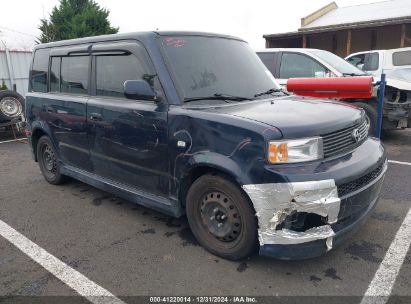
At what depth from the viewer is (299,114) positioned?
295 centimetres

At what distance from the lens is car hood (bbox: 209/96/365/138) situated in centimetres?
269

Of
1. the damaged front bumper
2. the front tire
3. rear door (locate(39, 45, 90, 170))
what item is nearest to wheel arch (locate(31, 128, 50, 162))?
rear door (locate(39, 45, 90, 170))

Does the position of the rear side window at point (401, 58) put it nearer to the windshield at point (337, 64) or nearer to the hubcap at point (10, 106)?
the windshield at point (337, 64)

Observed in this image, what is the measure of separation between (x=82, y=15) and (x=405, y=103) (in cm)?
3213

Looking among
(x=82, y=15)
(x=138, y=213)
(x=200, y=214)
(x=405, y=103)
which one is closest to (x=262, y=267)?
(x=200, y=214)

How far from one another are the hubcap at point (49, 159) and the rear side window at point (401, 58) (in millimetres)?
8447

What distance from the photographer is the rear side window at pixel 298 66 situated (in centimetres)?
693

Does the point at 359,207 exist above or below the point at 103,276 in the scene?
above

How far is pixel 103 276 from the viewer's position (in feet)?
9.56

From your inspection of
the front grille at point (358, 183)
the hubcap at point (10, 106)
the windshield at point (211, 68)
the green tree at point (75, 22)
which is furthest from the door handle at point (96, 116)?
the green tree at point (75, 22)

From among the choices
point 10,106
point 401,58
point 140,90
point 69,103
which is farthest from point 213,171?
point 401,58

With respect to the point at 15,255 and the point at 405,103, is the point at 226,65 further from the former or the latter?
the point at 405,103

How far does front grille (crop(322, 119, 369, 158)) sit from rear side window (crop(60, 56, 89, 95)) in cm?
282

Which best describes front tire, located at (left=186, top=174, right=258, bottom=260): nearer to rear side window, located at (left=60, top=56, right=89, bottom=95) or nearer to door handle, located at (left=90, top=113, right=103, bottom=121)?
door handle, located at (left=90, top=113, right=103, bottom=121)
